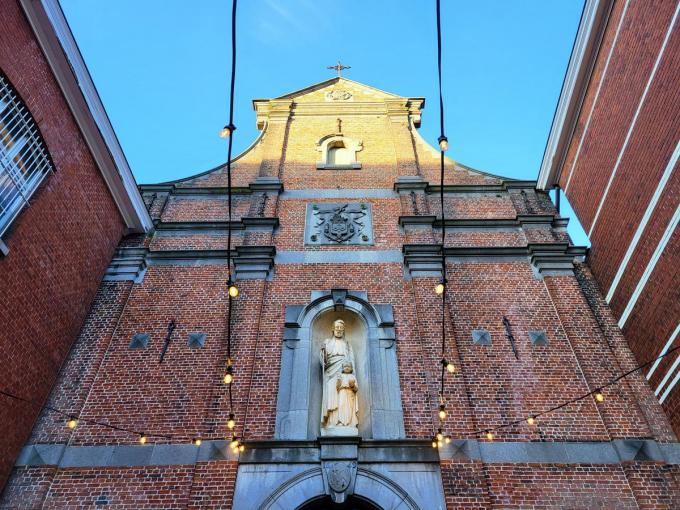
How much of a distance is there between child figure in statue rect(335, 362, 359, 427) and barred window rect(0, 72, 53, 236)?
17.7 feet

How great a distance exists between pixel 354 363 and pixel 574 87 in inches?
305

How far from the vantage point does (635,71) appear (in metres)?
8.69

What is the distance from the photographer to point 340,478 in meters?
6.67

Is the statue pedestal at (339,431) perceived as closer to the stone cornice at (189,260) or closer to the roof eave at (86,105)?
the stone cornice at (189,260)

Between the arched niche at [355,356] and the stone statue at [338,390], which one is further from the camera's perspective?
the arched niche at [355,356]

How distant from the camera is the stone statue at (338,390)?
7.26 metres

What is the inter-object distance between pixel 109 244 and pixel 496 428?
805 centimetres

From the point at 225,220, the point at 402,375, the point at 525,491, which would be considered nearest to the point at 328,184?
the point at 225,220

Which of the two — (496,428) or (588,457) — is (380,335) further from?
(588,457)

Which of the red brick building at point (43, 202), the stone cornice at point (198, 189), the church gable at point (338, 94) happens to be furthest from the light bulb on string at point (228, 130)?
the church gable at point (338, 94)

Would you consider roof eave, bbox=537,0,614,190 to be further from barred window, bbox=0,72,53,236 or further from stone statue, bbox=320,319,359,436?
barred window, bbox=0,72,53,236

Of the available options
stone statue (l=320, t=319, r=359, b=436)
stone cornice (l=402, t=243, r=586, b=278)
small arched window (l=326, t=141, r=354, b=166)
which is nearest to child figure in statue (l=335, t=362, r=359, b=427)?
stone statue (l=320, t=319, r=359, b=436)

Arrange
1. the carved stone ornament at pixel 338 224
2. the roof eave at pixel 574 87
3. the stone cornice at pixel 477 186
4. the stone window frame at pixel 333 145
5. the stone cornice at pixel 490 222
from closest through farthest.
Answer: the roof eave at pixel 574 87, the carved stone ornament at pixel 338 224, the stone cornice at pixel 490 222, the stone cornice at pixel 477 186, the stone window frame at pixel 333 145

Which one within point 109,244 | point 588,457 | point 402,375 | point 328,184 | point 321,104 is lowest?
point 588,457
